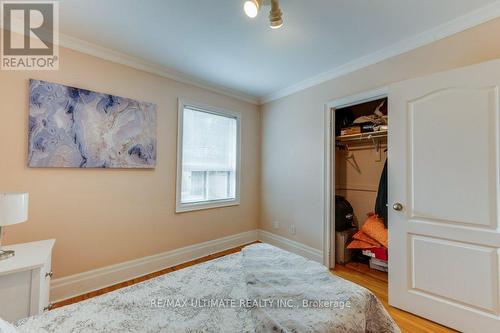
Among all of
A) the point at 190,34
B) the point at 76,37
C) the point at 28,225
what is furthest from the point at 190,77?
the point at 28,225

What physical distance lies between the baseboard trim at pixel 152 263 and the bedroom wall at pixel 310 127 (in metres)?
0.14

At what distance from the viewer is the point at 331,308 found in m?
1.05

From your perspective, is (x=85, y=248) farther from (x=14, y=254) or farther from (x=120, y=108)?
(x=120, y=108)

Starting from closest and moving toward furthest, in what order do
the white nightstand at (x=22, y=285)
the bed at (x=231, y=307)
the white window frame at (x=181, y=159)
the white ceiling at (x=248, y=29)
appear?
the bed at (x=231, y=307)
the white nightstand at (x=22, y=285)
the white ceiling at (x=248, y=29)
the white window frame at (x=181, y=159)

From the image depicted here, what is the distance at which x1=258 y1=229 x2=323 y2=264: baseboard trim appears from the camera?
110 inches

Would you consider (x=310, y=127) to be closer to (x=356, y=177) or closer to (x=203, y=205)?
(x=356, y=177)

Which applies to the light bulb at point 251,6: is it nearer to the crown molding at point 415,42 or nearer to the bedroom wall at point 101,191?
the crown molding at point 415,42

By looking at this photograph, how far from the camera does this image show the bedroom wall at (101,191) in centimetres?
183

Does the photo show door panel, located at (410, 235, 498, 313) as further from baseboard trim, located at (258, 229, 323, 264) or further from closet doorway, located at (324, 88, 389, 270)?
baseboard trim, located at (258, 229, 323, 264)

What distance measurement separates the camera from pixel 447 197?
65.9 inches

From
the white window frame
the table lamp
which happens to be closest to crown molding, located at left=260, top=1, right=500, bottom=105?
the white window frame

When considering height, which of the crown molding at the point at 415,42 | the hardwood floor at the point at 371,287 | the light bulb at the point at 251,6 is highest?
the crown molding at the point at 415,42

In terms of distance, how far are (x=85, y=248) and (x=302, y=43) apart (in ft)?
9.56

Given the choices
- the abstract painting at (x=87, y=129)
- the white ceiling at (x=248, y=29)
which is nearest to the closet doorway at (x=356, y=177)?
the white ceiling at (x=248, y=29)
